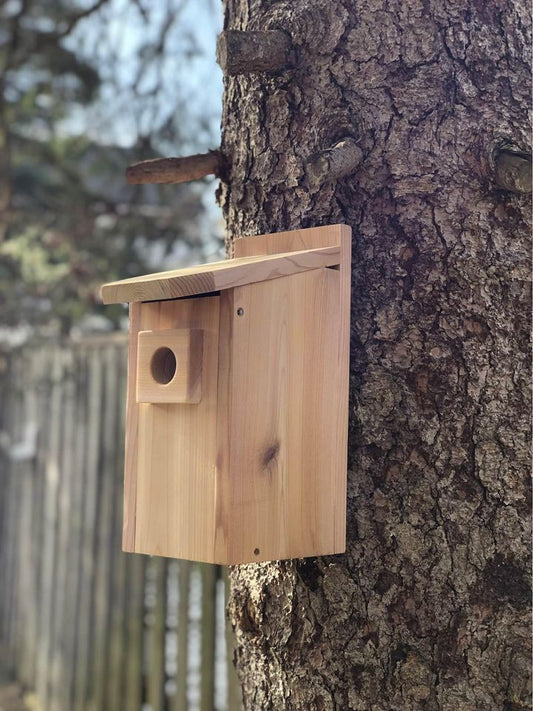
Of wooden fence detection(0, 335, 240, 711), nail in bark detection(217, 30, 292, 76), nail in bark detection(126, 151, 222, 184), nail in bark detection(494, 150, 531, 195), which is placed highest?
nail in bark detection(217, 30, 292, 76)

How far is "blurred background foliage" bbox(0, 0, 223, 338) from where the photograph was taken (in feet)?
12.6

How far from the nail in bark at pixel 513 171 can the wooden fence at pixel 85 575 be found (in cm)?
224

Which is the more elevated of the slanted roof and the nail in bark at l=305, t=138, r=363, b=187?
the nail in bark at l=305, t=138, r=363, b=187

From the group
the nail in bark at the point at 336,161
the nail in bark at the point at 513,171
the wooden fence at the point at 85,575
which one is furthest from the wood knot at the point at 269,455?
the wooden fence at the point at 85,575

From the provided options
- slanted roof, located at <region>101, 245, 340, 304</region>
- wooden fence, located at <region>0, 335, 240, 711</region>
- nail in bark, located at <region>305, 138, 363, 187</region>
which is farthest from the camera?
wooden fence, located at <region>0, 335, 240, 711</region>

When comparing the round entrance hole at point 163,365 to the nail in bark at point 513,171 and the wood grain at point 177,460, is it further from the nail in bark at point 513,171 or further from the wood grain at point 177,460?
the nail in bark at point 513,171

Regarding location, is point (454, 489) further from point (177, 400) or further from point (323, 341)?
point (177, 400)

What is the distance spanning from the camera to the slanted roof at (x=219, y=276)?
142 centimetres

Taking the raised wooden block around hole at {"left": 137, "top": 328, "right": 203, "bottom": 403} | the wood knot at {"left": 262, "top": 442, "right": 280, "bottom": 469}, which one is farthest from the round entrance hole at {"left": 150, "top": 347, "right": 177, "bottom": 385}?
the wood knot at {"left": 262, "top": 442, "right": 280, "bottom": 469}

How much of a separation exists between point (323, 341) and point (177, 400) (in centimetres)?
26

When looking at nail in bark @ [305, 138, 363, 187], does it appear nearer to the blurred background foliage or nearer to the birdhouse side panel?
the birdhouse side panel

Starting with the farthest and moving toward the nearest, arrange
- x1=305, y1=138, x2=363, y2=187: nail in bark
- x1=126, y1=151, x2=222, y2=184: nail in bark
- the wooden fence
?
the wooden fence, x1=126, y1=151, x2=222, y2=184: nail in bark, x1=305, y1=138, x2=363, y2=187: nail in bark

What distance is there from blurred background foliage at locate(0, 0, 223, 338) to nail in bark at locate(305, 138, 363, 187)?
2276 millimetres

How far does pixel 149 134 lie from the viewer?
3826 millimetres
